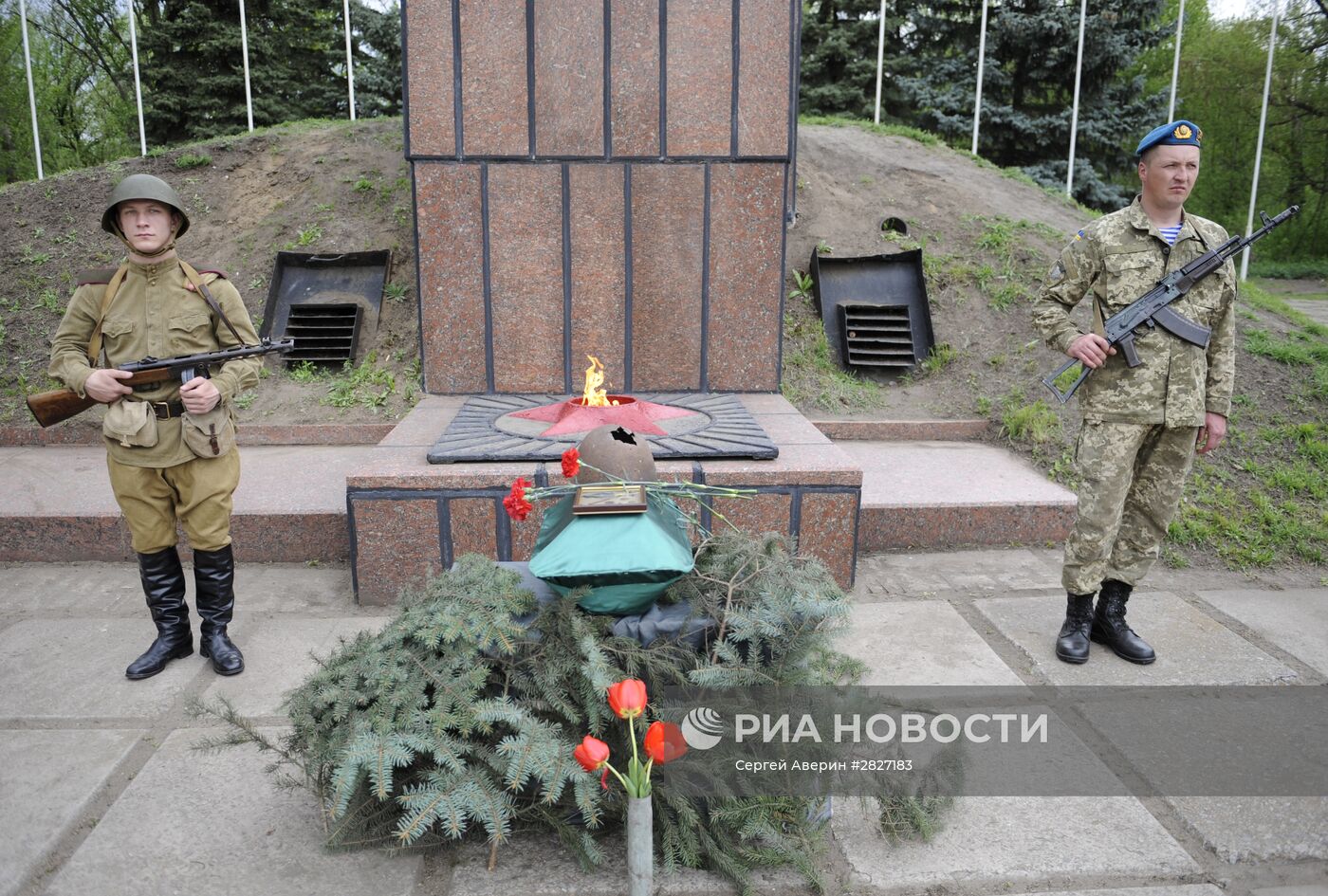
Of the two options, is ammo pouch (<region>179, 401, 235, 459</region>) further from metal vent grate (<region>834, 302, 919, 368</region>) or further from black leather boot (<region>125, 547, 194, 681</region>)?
metal vent grate (<region>834, 302, 919, 368</region>)

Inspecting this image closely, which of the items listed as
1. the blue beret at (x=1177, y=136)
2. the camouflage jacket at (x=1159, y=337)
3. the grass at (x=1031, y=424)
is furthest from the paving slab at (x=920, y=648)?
the grass at (x=1031, y=424)

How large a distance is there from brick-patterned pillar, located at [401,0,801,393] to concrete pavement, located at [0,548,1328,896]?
2146 millimetres

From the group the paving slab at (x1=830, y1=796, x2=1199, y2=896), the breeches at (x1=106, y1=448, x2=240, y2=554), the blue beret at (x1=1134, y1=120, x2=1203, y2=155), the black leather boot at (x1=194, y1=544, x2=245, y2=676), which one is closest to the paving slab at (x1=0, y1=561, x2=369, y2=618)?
the black leather boot at (x1=194, y1=544, x2=245, y2=676)

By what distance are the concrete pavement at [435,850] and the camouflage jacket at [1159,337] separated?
0.98 meters

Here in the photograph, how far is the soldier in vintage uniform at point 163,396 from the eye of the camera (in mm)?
3271

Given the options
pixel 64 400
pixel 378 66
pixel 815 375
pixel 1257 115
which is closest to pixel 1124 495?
pixel 815 375

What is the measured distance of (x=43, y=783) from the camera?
275 cm

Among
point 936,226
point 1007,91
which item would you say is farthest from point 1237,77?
point 936,226

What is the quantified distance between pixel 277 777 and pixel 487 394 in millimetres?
3322

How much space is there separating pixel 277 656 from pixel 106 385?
1.15 metres

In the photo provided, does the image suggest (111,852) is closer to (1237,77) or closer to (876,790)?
(876,790)

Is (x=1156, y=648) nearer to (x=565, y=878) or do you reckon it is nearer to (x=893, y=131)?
(x=565, y=878)

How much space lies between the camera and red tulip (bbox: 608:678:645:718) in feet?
6.52

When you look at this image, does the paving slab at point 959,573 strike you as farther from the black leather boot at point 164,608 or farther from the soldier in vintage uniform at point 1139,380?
the black leather boot at point 164,608
